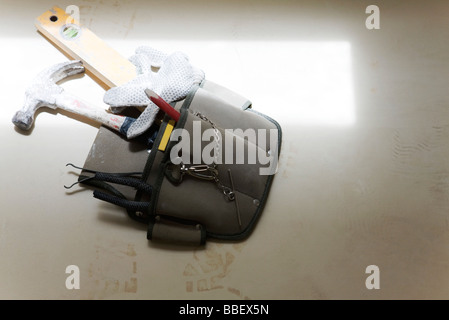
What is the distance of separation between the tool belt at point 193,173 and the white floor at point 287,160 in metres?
0.06

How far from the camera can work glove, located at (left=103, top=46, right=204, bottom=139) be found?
1.11 meters

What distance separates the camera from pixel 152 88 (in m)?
1.15

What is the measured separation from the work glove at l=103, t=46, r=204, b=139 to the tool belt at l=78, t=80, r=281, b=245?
37 millimetres

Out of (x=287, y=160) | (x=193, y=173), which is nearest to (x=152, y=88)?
(x=193, y=173)

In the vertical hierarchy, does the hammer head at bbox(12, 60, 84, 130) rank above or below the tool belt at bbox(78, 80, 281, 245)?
above

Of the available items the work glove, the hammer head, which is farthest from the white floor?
the work glove

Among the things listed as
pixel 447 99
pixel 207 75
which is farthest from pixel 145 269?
pixel 447 99

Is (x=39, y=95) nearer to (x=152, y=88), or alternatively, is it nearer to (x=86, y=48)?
(x=86, y=48)

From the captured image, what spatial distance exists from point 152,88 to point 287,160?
494 mm

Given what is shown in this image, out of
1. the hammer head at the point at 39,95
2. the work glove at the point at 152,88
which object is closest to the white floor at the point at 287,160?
the hammer head at the point at 39,95

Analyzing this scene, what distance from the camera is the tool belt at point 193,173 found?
1.05 meters

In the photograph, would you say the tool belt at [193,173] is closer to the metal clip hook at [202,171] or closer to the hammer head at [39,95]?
the metal clip hook at [202,171]

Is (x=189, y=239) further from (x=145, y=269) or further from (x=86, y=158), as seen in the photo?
(x=86, y=158)

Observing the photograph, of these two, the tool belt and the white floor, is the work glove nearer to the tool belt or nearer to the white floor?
the tool belt
